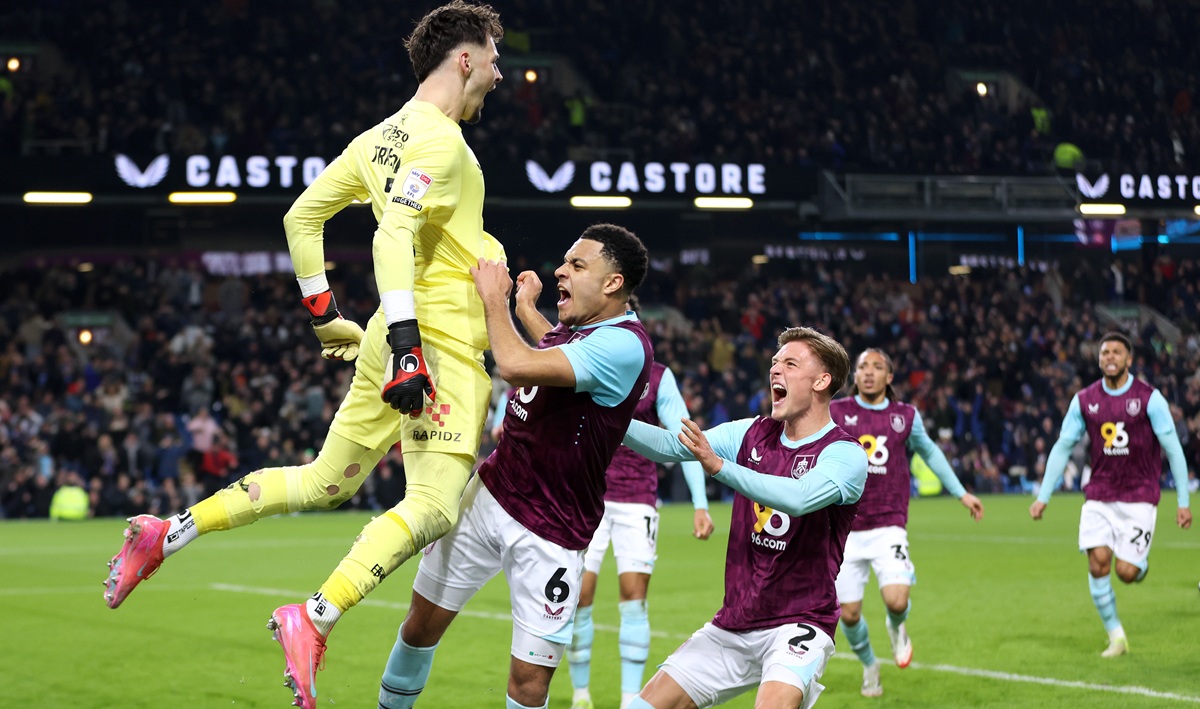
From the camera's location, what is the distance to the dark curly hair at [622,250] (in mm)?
5426

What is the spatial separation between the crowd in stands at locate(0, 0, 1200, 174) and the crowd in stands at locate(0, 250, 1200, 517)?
3.38m

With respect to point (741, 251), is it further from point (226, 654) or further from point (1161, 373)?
point (226, 654)

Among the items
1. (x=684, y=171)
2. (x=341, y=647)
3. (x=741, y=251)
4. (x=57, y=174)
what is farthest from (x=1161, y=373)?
(x=341, y=647)

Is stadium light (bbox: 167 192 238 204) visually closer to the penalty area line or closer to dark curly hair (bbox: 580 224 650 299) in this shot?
the penalty area line

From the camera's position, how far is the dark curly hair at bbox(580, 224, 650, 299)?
5.43 m

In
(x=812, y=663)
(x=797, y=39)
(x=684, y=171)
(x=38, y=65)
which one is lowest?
(x=812, y=663)

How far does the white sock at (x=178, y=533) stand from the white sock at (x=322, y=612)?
0.73 m

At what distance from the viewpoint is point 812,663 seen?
5359 millimetres

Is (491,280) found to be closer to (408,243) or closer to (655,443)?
(408,243)

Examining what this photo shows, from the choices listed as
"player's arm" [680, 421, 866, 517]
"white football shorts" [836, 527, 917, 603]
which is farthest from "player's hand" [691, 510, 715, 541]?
"player's arm" [680, 421, 866, 517]

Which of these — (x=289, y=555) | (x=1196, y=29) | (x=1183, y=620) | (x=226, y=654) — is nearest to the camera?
(x=226, y=654)

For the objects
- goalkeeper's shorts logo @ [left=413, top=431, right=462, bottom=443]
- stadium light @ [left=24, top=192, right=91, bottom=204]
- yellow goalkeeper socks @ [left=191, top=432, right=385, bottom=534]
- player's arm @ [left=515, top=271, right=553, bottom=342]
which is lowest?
yellow goalkeeper socks @ [left=191, top=432, right=385, bottom=534]

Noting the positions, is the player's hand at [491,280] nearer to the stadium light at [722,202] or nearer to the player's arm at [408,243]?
the player's arm at [408,243]

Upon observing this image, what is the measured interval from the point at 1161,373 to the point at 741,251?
1049 cm
